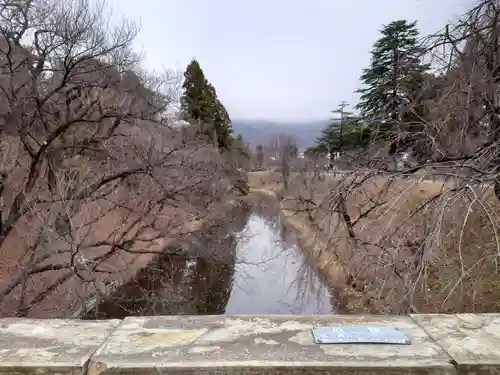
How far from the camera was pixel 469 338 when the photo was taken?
1333 mm

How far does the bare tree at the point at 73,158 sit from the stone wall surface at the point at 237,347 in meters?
6.04

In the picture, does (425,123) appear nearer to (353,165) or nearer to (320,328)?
(353,165)

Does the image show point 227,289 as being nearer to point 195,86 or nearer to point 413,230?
point 413,230

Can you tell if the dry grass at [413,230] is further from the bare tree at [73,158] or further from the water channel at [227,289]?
the water channel at [227,289]

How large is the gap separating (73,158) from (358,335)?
9281mm

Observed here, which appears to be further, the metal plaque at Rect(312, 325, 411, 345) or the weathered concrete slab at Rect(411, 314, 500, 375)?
the metal plaque at Rect(312, 325, 411, 345)

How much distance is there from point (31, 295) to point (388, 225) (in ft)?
23.6

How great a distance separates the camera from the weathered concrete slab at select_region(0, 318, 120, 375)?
1171 mm

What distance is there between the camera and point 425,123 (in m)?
4.24

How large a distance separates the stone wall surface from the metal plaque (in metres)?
0.02

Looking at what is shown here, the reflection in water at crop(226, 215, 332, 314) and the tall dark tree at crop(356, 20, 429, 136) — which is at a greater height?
the tall dark tree at crop(356, 20, 429, 136)

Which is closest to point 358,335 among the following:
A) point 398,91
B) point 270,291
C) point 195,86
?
point 398,91

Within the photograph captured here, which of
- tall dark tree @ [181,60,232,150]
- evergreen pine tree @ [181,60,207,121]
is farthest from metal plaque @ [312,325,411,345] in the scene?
evergreen pine tree @ [181,60,207,121]

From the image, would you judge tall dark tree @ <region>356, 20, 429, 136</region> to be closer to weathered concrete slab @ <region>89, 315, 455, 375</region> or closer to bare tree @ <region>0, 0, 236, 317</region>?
weathered concrete slab @ <region>89, 315, 455, 375</region>
